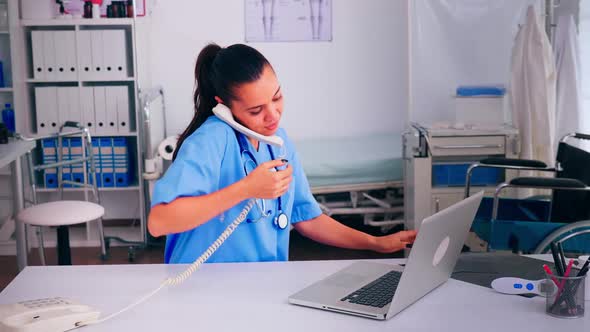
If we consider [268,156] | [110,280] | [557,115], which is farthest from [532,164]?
[110,280]

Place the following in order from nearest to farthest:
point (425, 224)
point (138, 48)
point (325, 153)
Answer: point (425, 224) < point (138, 48) < point (325, 153)

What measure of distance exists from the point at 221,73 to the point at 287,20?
3405mm

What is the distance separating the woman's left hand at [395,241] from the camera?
188 cm

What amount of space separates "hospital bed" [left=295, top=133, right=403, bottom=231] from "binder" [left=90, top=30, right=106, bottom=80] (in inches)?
55.1

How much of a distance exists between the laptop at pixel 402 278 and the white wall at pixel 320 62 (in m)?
3.65

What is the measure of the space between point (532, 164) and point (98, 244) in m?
2.77

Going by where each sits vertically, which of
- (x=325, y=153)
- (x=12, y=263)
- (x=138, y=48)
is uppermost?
(x=138, y=48)

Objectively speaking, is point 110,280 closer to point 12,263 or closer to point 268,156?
point 268,156

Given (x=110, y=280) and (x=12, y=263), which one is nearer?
(x=110, y=280)

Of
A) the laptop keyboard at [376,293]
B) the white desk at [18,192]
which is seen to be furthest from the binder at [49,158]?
the laptop keyboard at [376,293]

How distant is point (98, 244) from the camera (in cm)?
470

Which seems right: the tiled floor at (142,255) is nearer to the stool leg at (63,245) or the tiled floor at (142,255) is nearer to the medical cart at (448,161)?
the medical cart at (448,161)

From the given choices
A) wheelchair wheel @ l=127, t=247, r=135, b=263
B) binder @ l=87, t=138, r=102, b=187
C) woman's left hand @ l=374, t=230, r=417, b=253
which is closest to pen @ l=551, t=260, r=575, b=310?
woman's left hand @ l=374, t=230, r=417, b=253

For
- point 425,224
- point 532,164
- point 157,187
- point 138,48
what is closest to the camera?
point 425,224
